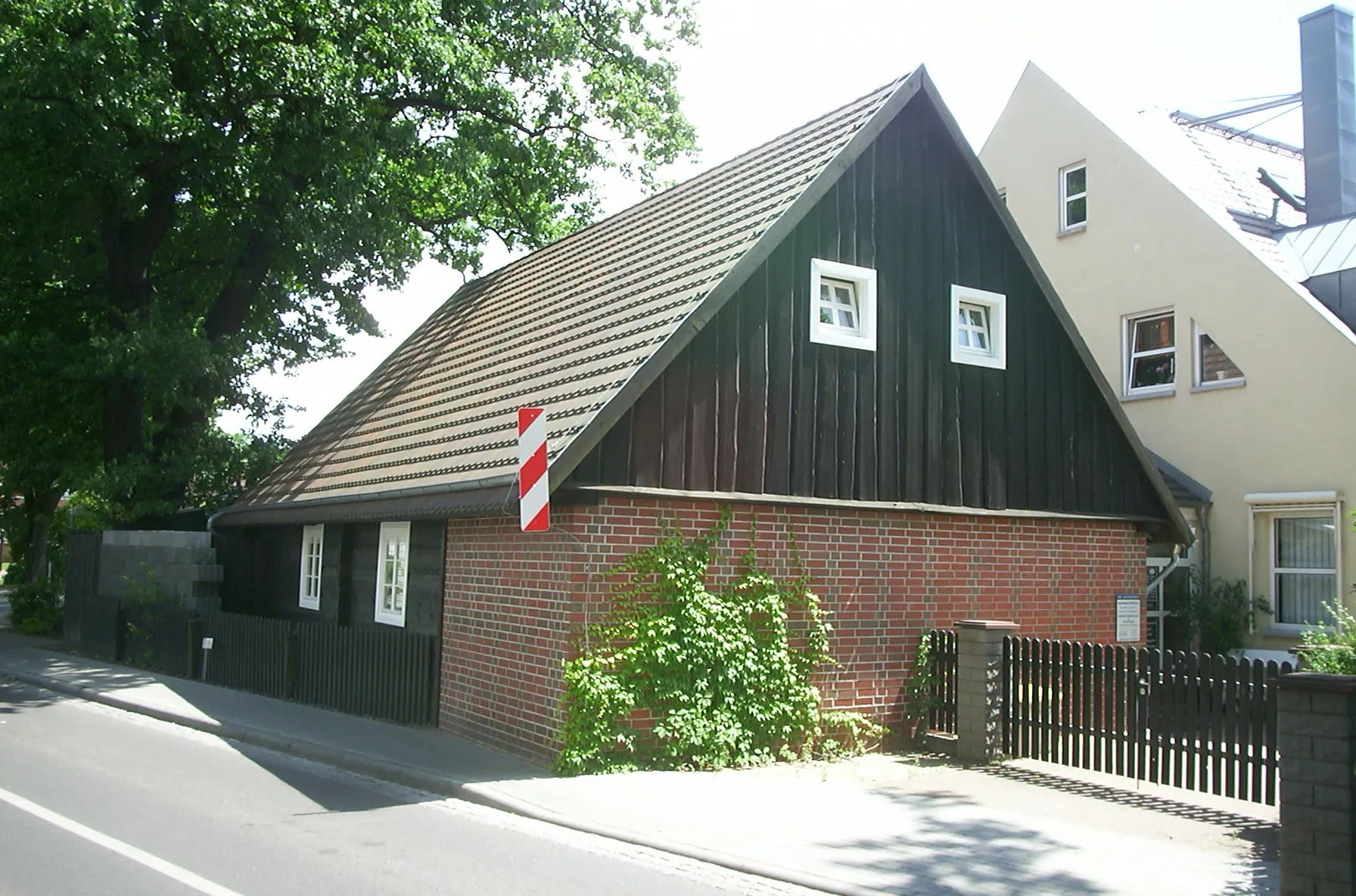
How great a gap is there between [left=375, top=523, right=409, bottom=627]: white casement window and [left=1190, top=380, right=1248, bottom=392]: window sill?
12.6 meters

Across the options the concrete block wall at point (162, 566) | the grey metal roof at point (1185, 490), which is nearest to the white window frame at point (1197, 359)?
the grey metal roof at point (1185, 490)

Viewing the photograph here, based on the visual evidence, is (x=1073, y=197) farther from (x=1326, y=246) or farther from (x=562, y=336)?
(x=562, y=336)

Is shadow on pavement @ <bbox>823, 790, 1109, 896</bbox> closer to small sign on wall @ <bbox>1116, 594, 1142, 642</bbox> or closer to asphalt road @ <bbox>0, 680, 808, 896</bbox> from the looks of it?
asphalt road @ <bbox>0, 680, 808, 896</bbox>

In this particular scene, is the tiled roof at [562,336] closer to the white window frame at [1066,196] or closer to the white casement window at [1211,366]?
the white casement window at [1211,366]

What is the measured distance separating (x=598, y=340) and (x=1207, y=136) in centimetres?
1672

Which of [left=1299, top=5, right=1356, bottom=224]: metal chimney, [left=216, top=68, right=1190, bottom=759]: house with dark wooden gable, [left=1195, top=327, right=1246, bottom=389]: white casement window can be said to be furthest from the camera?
[left=1299, top=5, right=1356, bottom=224]: metal chimney

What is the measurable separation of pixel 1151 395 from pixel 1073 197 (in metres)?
4.39

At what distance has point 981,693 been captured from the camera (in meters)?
11.3

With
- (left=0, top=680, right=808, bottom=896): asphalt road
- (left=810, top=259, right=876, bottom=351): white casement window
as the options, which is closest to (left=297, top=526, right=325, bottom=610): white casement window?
(left=0, top=680, right=808, bottom=896): asphalt road

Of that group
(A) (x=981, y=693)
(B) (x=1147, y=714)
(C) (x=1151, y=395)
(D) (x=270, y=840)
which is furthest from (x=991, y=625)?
(C) (x=1151, y=395)

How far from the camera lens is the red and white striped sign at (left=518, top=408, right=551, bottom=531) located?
31.4ft

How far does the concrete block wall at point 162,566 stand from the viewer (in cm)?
1817

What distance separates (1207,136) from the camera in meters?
23.4

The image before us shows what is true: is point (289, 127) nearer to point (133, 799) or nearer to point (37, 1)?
point (37, 1)
